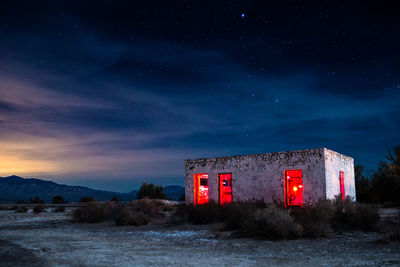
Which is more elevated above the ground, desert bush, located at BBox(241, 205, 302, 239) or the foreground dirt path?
desert bush, located at BBox(241, 205, 302, 239)

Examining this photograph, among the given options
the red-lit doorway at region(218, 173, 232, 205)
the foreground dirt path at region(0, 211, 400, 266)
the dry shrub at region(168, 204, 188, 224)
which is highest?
the red-lit doorway at region(218, 173, 232, 205)

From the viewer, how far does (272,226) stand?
10.2m

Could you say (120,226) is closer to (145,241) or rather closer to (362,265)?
(145,241)

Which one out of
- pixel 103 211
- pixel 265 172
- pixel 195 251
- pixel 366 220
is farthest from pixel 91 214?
pixel 366 220

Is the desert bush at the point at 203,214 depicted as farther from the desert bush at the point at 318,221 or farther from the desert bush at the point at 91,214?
the desert bush at the point at 91,214

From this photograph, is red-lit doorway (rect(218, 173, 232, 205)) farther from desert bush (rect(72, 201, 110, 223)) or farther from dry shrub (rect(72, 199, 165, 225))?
desert bush (rect(72, 201, 110, 223))

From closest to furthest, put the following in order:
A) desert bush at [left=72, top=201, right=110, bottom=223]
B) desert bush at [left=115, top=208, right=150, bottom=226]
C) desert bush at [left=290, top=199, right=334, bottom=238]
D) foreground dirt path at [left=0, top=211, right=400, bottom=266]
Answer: foreground dirt path at [left=0, top=211, right=400, bottom=266]
desert bush at [left=290, top=199, right=334, bottom=238]
desert bush at [left=115, top=208, right=150, bottom=226]
desert bush at [left=72, top=201, right=110, bottom=223]

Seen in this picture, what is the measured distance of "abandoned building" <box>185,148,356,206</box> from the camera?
1697cm

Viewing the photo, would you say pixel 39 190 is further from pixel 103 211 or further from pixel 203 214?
pixel 203 214

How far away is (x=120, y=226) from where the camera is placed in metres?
15.6

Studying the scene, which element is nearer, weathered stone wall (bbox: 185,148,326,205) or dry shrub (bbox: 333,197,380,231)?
dry shrub (bbox: 333,197,380,231)

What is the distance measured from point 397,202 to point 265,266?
24997 millimetres

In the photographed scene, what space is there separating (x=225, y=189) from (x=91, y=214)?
8135 millimetres

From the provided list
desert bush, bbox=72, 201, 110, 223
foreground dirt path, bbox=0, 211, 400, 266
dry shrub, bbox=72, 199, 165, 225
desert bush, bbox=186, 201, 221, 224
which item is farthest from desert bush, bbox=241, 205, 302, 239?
desert bush, bbox=72, 201, 110, 223
